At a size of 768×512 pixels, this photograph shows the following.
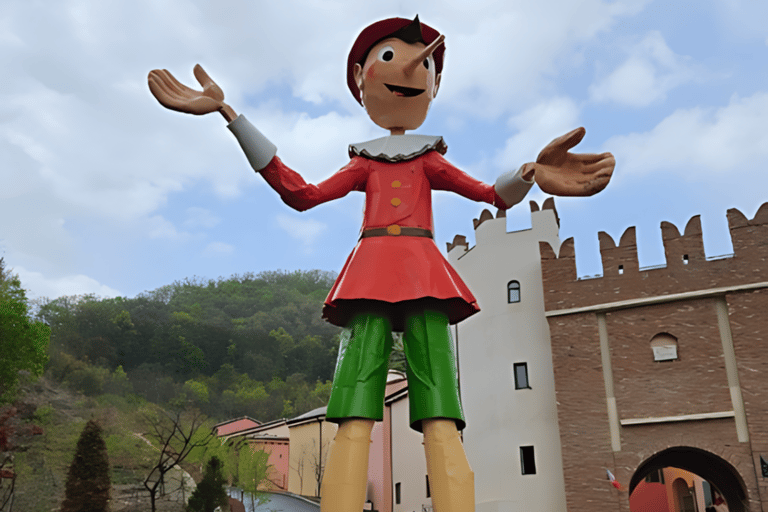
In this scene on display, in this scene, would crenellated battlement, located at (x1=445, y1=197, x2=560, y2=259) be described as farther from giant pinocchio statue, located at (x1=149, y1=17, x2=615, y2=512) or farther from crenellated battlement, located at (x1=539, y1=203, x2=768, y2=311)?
giant pinocchio statue, located at (x1=149, y1=17, x2=615, y2=512)

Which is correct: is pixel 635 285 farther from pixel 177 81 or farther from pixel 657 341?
pixel 177 81

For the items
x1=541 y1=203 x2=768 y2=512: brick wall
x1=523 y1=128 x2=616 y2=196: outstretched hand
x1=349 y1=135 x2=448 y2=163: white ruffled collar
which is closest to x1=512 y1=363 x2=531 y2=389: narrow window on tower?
x1=541 y1=203 x2=768 y2=512: brick wall

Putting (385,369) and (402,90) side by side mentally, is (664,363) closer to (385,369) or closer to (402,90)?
(402,90)

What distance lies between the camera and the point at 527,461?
15.6m

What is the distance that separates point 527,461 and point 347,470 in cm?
1288

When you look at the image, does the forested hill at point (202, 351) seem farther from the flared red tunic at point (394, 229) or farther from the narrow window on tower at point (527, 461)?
the flared red tunic at point (394, 229)

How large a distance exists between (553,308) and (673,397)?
10.5 ft

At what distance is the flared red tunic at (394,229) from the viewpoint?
409 centimetres

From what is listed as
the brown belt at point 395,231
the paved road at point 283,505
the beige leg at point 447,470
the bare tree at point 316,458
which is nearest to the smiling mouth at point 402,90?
the brown belt at point 395,231

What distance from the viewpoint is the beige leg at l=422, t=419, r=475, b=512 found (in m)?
3.64

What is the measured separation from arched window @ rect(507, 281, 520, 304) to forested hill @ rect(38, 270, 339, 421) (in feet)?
89.1

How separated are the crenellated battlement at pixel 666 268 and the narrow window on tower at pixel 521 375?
1.61m

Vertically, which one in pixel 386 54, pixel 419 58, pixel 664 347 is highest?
pixel 386 54

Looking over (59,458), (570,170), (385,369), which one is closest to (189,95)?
(385,369)
